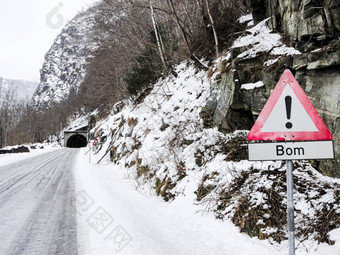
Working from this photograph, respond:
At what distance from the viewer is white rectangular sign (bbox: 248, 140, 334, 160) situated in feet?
6.89

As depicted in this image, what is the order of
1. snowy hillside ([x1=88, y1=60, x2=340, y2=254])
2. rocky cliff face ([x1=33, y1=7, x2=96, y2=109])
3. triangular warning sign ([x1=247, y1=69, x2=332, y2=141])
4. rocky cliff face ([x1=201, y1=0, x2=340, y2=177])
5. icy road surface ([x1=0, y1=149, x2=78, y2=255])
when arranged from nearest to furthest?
1. triangular warning sign ([x1=247, y1=69, x2=332, y2=141])
2. snowy hillside ([x1=88, y1=60, x2=340, y2=254])
3. icy road surface ([x1=0, y1=149, x2=78, y2=255])
4. rocky cliff face ([x1=201, y1=0, x2=340, y2=177])
5. rocky cliff face ([x1=33, y1=7, x2=96, y2=109])

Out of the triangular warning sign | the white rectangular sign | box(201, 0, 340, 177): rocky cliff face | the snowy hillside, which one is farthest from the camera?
box(201, 0, 340, 177): rocky cliff face

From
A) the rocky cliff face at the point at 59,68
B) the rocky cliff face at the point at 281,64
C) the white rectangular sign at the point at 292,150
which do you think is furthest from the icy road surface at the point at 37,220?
the rocky cliff face at the point at 59,68

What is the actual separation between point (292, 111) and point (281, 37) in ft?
14.6

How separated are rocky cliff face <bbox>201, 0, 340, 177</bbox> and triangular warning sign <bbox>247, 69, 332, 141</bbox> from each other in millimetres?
2290

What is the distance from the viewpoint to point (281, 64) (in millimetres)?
5043

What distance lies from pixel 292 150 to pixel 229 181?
2386 millimetres

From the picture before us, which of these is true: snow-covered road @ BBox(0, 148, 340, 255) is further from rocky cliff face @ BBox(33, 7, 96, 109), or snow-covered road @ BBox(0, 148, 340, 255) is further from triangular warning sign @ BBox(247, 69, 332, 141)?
rocky cliff face @ BBox(33, 7, 96, 109)

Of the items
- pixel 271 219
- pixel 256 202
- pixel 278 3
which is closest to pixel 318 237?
pixel 271 219

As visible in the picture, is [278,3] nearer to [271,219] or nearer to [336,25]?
[336,25]

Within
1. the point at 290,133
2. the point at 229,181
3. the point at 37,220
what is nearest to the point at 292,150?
the point at 290,133

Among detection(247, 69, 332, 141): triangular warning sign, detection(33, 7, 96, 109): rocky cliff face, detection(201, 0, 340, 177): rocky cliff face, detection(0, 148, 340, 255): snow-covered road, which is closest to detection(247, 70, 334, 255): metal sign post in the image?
detection(247, 69, 332, 141): triangular warning sign

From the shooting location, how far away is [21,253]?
120 inches

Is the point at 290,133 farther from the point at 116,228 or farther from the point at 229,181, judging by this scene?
the point at 116,228
